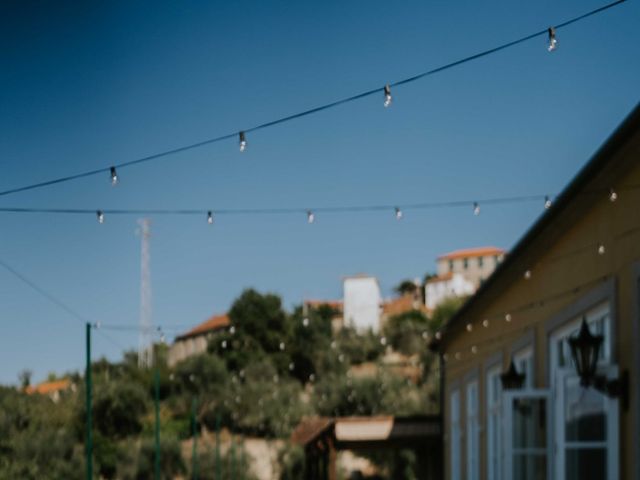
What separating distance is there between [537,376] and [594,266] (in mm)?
2940

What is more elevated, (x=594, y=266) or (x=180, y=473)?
(x=594, y=266)

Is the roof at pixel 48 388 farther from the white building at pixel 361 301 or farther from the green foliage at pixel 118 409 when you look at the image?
the white building at pixel 361 301

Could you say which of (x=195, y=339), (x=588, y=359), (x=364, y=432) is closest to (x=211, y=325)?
(x=195, y=339)

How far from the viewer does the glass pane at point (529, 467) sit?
12874 millimetres

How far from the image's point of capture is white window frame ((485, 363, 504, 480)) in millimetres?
16172

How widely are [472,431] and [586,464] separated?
9290mm

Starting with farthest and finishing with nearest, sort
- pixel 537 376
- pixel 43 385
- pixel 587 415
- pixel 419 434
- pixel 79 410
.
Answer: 1. pixel 43 385
2. pixel 79 410
3. pixel 419 434
4. pixel 537 376
5. pixel 587 415

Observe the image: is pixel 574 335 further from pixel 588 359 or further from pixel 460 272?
pixel 460 272

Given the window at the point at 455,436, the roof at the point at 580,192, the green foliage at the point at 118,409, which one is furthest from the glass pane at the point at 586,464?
the green foliage at the point at 118,409

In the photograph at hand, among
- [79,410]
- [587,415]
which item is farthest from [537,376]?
[79,410]

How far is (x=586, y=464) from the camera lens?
416 inches

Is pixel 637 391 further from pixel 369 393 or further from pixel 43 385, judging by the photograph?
pixel 43 385

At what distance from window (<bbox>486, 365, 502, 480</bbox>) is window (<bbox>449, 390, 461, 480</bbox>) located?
4.41 metres

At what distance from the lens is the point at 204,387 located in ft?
207
